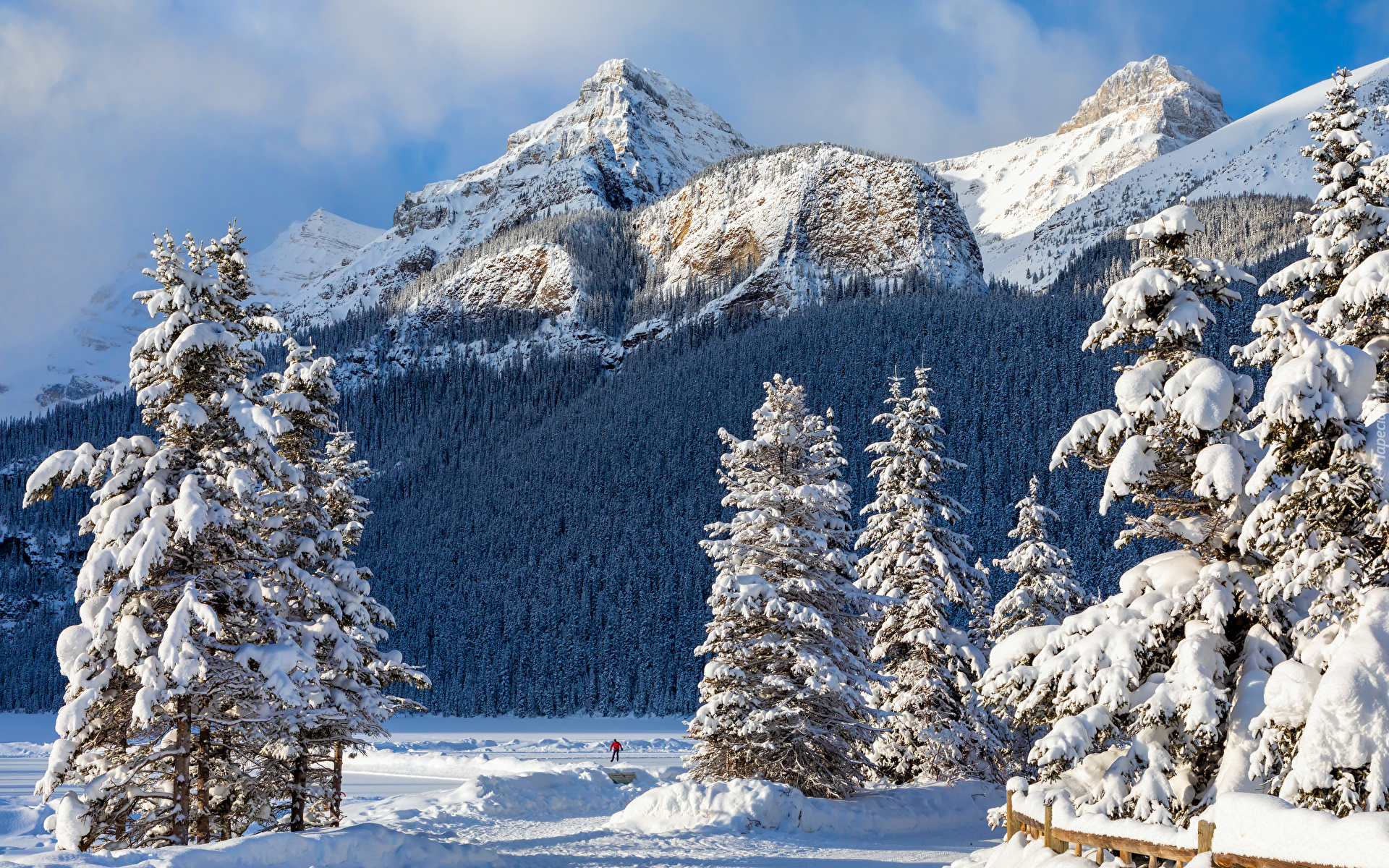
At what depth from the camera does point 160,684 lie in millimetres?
13898

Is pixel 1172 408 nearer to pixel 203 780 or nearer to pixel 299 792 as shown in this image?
pixel 203 780

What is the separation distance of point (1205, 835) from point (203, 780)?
47.9 feet

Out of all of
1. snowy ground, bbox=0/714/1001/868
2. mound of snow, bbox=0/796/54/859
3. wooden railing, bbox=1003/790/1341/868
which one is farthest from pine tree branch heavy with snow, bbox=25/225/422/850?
mound of snow, bbox=0/796/54/859

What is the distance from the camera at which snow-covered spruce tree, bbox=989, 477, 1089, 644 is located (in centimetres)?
2834

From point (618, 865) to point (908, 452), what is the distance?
50.4ft

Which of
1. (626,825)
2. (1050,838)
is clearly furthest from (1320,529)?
(626,825)

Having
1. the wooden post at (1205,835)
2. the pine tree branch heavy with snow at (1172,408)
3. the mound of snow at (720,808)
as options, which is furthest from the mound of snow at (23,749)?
the wooden post at (1205,835)

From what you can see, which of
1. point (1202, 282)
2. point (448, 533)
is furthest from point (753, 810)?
point (448, 533)

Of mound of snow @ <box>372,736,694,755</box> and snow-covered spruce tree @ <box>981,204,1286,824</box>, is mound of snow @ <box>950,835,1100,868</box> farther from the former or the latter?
mound of snow @ <box>372,736,694,755</box>

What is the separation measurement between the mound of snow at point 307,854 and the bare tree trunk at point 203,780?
2485 mm

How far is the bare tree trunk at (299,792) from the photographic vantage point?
19234 mm

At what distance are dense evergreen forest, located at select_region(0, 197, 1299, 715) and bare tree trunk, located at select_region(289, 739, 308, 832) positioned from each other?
76.5 meters

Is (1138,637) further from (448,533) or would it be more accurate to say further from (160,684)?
(448,533)

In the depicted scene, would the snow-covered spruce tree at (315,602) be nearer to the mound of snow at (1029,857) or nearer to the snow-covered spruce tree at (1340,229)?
the mound of snow at (1029,857)
